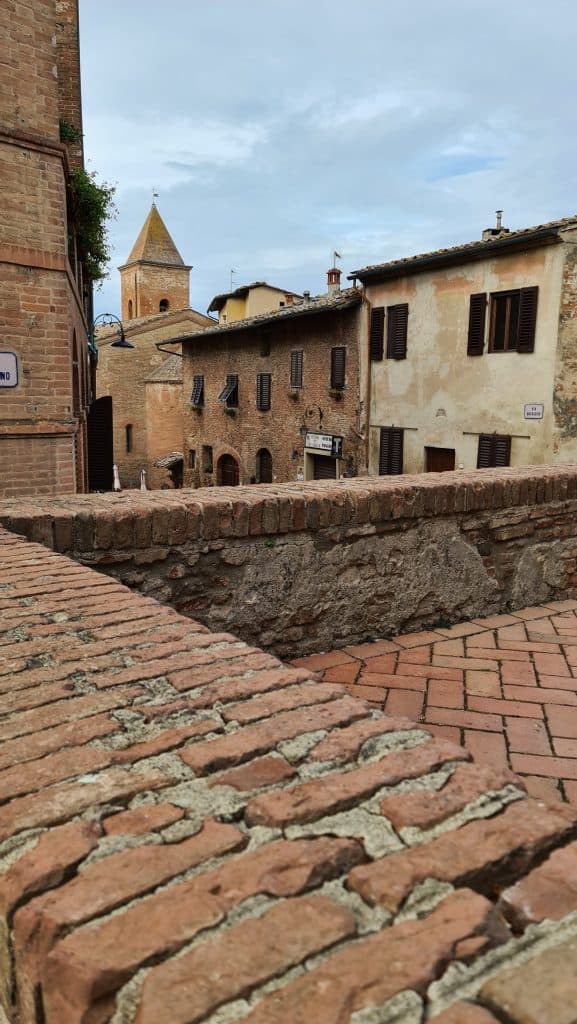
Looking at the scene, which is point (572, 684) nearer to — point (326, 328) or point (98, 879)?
point (98, 879)

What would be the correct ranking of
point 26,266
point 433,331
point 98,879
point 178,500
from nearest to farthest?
1. point 98,879
2. point 178,500
3. point 26,266
4. point 433,331

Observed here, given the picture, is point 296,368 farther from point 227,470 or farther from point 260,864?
point 260,864

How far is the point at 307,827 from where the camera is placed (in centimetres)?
108

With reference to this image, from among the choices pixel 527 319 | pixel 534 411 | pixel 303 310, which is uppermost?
pixel 303 310

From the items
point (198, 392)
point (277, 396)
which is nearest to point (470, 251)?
point (277, 396)

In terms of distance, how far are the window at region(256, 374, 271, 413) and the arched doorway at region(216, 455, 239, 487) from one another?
2.72 meters

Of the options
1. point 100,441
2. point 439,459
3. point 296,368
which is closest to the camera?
point 100,441

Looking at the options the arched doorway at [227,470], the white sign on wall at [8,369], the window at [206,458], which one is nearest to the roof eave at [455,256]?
the arched doorway at [227,470]

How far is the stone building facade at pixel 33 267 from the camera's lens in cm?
755

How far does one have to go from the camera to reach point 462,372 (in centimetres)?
1519

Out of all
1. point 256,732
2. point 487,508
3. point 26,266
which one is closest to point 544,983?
point 256,732

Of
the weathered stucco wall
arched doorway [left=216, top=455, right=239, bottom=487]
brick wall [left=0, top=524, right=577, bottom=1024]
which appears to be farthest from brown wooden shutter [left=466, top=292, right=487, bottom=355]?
brick wall [left=0, top=524, right=577, bottom=1024]

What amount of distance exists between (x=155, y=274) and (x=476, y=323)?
3295 centimetres

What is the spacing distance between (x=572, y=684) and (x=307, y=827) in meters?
2.61
